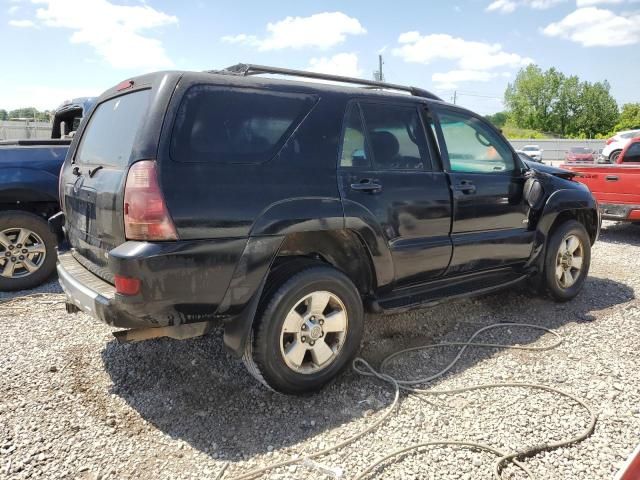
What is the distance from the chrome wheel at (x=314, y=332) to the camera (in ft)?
9.82

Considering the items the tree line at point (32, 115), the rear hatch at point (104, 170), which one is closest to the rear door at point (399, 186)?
the rear hatch at point (104, 170)

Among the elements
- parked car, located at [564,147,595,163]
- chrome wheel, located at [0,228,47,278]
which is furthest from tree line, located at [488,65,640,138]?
chrome wheel, located at [0,228,47,278]

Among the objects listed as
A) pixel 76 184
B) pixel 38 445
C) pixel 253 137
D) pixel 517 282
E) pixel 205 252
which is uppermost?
pixel 253 137

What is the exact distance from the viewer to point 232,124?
2.80m

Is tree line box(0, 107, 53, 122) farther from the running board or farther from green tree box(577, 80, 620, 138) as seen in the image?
green tree box(577, 80, 620, 138)

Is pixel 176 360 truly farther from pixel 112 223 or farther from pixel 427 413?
pixel 427 413

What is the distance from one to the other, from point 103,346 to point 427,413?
250cm

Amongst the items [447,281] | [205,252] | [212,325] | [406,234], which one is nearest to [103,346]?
[212,325]

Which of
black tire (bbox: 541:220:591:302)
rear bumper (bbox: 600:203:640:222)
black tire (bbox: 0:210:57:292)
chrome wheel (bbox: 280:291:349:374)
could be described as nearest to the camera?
chrome wheel (bbox: 280:291:349:374)

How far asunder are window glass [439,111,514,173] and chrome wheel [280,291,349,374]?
155 cm

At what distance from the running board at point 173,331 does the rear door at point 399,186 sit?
1.11 m

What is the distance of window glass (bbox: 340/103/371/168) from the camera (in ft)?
10.6

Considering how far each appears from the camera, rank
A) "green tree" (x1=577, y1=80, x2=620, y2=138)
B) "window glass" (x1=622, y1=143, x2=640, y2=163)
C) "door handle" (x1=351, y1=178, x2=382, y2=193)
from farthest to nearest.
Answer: "green tree" (x1=577, y1=80, x2=620, y2=138) → "window glass" (x1=622, y1=143, x2=640, y2=163) → "door handle" (x1=351, y1=178, x2=382, y2=193)

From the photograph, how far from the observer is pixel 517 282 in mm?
4523
